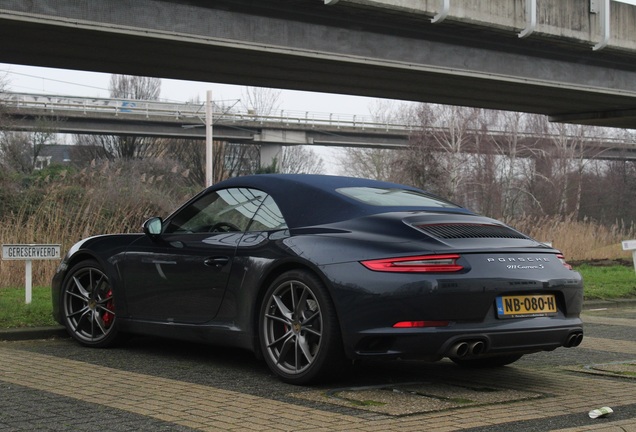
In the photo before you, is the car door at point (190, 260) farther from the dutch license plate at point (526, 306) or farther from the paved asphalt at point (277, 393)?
the dutch license plate at point (526, 306)

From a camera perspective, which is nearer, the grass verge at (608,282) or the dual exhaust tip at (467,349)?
the dual exhaust tip at (467,349)

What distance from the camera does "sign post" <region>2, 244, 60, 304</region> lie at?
31.4ft

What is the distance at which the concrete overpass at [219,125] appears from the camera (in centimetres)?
6372

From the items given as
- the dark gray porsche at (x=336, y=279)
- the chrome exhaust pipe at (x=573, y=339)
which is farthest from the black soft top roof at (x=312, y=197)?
the chrome exhaust pipe at (x=573, y=339)

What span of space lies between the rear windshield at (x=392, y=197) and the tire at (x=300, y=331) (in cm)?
84

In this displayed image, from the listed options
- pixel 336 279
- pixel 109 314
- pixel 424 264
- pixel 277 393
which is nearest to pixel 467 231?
pixel 424 264

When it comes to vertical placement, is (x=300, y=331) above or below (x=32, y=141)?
below

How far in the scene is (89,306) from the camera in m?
7.86

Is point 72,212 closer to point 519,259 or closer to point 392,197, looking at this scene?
point 392,197

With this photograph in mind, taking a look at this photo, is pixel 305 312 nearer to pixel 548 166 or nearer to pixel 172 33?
pixel 172 33

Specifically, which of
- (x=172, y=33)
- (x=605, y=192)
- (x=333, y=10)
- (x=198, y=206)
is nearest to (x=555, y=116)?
(x=333, y=10)

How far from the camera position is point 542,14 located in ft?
75.3

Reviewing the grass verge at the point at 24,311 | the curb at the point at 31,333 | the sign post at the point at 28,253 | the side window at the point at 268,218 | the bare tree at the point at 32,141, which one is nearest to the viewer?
the side window at the point at 268,218

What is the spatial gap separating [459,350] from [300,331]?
1.05 m
